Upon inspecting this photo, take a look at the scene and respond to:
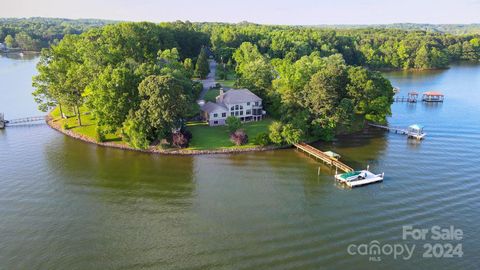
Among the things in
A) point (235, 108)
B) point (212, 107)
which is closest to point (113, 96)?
point (212, 107)

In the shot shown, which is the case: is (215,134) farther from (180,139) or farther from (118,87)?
(118,87)

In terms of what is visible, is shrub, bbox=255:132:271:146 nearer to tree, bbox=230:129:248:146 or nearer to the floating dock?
tree, bbox=230:129:248:146

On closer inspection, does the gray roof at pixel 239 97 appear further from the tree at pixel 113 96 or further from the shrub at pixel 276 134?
the tree at pixel 113 96

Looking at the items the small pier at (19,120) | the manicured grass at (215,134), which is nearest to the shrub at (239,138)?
the manicured grass at (215,134)

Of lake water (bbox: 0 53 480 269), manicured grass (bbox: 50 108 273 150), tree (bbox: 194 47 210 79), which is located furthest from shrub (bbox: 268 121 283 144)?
tree (bbox: 194 47 210 79)

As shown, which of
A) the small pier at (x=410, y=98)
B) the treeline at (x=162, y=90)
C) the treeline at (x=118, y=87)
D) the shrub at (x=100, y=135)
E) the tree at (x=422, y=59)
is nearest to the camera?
the treeline at (x=118, y=87)

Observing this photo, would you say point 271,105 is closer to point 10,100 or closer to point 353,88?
point 353,88

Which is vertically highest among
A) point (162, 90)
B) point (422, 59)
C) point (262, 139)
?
point (422, 59)
